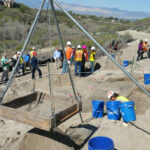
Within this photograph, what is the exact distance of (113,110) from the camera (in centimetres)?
623

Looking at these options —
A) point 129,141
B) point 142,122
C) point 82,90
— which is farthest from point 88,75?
point 129,141

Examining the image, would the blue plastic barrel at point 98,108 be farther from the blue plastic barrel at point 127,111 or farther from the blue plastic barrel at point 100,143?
the blue plastic barrel at point 100,143

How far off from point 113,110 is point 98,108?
536 millimetres

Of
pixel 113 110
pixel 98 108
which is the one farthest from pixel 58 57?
pixel 113 110

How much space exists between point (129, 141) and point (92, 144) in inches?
46.1

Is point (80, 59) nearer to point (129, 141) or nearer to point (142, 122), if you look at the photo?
point (142, 122)

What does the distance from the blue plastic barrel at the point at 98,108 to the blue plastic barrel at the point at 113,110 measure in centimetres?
33

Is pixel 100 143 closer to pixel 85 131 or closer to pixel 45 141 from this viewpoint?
pixel 45 141

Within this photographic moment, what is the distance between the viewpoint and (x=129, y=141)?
5.31m

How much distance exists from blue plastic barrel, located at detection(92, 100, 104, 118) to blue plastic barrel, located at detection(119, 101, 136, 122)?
0.72 metres

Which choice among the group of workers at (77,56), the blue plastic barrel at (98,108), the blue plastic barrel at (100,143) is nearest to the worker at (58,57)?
the group of workers at (77,56)

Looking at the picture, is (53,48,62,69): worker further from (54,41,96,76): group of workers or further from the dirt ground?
the dirt ground

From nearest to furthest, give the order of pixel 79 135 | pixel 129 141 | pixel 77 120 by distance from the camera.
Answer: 1. pixel 129 141
2. pixel 79 135
3. pixel 77 120

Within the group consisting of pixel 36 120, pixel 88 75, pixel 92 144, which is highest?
pixel 36 120
